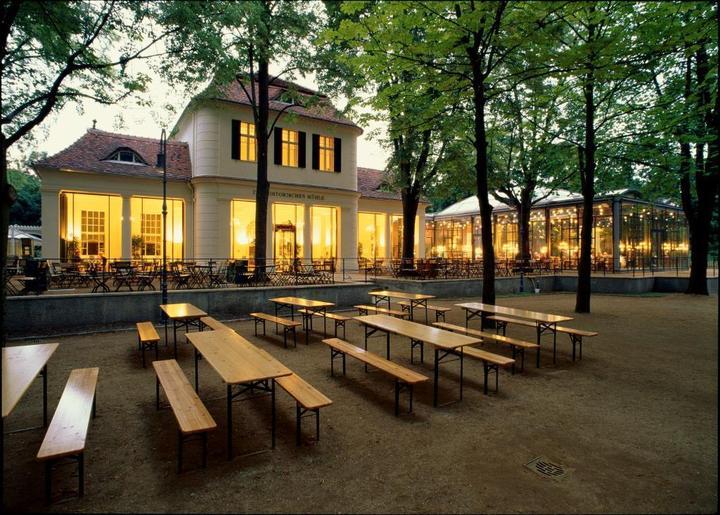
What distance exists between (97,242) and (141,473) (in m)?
21.3

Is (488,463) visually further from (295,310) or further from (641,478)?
(295,310)

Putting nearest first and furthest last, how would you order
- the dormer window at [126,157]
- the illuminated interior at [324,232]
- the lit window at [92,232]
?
1. the dormer window at [126,157]
2. the lit window at [92,232]
3. the illuminated interior at [324,232]

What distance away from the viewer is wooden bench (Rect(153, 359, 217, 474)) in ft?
12.0

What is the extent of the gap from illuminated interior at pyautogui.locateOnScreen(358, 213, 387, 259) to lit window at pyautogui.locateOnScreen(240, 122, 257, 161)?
10272 mm

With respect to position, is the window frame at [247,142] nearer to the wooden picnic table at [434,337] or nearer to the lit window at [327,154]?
the lit window at [327,154]

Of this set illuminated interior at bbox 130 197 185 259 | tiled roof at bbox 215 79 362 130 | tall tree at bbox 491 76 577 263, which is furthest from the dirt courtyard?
tiled roof at bbox 215 79 362 130

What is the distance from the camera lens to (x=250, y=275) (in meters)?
13.6

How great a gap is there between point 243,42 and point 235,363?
1201cm

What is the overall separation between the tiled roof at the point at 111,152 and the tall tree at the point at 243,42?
637 centimetres

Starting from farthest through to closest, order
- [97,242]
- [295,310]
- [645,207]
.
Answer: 1. [645,207]
2. [97,242]
3. [295,310]

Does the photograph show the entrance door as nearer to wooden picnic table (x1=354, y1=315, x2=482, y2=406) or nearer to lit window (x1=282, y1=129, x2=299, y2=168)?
lit window (x1=282, y1=129, x2=299, y2=168)

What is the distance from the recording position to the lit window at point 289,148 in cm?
2164

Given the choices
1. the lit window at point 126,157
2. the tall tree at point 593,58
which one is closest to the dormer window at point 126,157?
the lit window at point 126,157

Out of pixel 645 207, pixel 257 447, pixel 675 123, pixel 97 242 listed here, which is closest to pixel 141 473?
pixel 257 447
